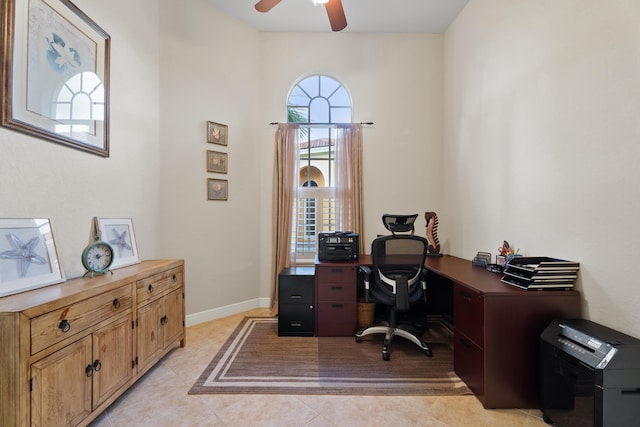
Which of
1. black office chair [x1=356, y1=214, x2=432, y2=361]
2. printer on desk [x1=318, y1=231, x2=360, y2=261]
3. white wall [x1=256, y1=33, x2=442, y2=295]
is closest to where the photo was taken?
black office chair [x1=356, y1=214, x2=432, y2=361]

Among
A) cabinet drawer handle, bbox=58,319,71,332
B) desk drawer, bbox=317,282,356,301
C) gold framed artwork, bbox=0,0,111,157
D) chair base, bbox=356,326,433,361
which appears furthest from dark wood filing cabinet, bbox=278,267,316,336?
gold framed artwork, bbox=0,0,111,157

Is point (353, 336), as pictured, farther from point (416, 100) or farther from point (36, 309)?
point (416, 100)

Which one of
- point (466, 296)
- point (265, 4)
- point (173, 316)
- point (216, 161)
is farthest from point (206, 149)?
point (466, 296)

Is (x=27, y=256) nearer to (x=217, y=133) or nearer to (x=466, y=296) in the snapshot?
(x=217, y=133)

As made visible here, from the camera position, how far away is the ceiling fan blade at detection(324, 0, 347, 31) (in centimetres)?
195

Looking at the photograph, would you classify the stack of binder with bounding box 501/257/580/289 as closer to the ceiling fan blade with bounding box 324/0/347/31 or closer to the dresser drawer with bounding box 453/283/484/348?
the dresser drawer with bounding box 453/283/484/348

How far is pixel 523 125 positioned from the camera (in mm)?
2064

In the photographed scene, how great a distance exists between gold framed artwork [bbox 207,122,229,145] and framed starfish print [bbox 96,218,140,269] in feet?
4.12

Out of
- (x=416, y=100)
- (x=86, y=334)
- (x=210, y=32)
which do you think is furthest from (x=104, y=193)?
(x=416, y=100)

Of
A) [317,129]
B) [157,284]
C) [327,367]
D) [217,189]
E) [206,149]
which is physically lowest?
[327,367]

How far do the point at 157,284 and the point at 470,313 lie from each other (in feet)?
7.49

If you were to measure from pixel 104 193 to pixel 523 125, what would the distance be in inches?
130

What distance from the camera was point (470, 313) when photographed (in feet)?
5.89

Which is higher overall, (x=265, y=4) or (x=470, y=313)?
(x=265, y=4)
